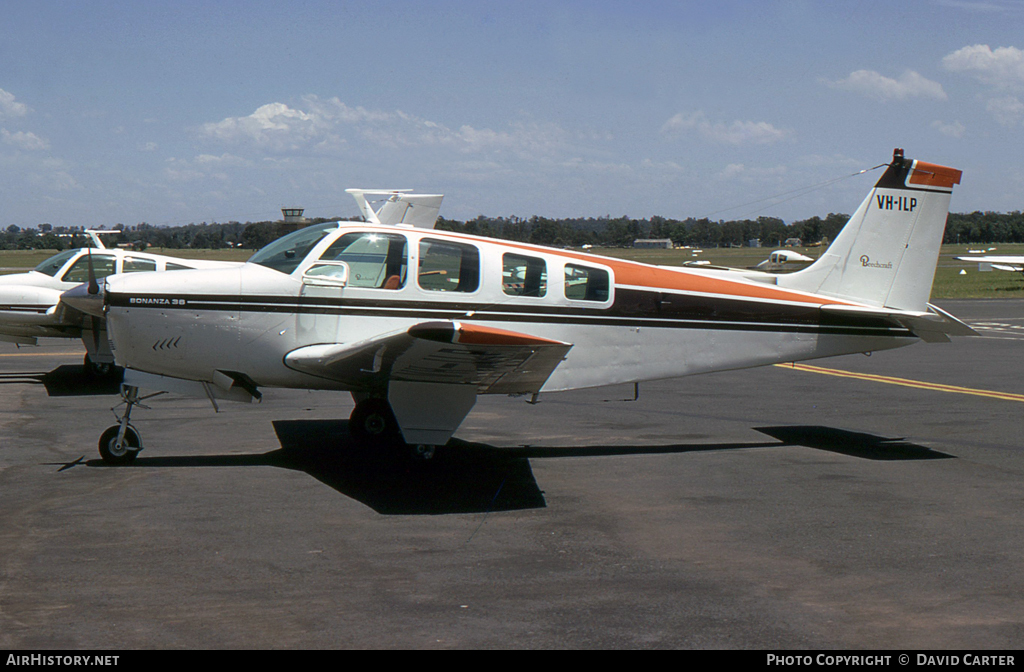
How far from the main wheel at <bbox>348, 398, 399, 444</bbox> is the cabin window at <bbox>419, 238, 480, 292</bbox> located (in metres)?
1.99

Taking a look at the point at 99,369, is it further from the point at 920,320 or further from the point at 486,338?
the point at 920,320

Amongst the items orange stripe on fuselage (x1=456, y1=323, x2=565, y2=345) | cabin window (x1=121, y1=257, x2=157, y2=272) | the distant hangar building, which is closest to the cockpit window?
cabin window (x1=121, y1=257, x2=157, y2=272)

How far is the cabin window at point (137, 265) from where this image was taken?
51.4 ft

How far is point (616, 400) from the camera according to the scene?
13.8 metres

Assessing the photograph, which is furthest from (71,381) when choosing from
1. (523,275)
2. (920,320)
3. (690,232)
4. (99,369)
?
(690,232)

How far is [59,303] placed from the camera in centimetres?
1439

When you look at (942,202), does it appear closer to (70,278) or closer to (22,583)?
(22,583)

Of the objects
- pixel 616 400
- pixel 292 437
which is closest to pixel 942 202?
pixel 616 400

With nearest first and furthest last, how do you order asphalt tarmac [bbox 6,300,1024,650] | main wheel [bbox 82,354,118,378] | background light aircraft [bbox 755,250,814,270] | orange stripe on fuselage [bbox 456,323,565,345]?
asphalt tarmac [bbox 6,300,1024,650], orange stripe on fuselage [bbox 456,323,565,345], main wheel [bbox 82,354,118,378], background light aircraft [bbox 755,250,814,270]

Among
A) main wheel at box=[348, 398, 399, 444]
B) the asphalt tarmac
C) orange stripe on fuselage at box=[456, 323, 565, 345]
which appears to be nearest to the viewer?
the asphalt tarmac

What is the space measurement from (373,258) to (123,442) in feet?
10.6

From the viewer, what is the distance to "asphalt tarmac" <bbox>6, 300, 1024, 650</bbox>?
16.2 feet

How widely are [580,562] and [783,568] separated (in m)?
1.40

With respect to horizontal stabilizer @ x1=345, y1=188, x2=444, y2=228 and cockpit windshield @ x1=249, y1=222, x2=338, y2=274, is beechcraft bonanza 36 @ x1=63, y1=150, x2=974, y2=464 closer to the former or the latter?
cockpit windshield @ x1=249, y1=222, x2=338, y2=274
